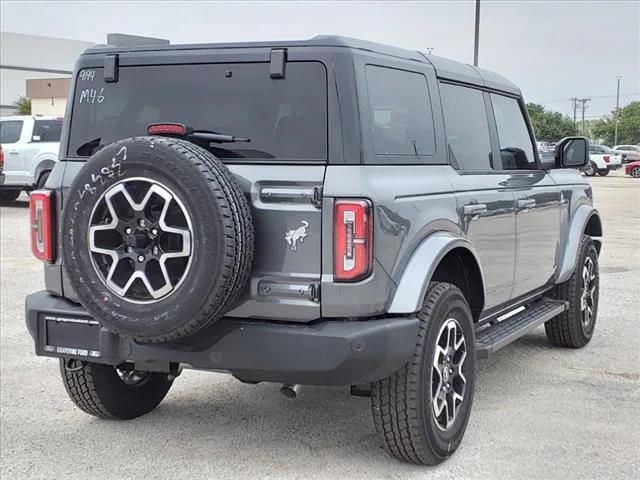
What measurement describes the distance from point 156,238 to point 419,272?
1.18 metres

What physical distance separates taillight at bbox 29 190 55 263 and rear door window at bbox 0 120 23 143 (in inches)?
547

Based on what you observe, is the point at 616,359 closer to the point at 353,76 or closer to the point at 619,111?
the point at 353,76

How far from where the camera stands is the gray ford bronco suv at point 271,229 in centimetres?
341

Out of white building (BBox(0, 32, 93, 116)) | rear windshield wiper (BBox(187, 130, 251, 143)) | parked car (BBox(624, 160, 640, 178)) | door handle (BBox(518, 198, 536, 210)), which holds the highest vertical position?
white building (BBox(0, 32, 93, 116))

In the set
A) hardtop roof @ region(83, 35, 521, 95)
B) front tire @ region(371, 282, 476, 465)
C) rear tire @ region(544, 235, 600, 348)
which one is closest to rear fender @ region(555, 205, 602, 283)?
rear tire @ region(544, 235, 600, 348)

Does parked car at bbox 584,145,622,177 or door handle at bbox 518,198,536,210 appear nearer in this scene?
door handle at bbox 518,198,536,210

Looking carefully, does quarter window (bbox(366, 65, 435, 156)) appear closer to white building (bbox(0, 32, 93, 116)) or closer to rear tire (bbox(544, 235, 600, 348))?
rear tire (bbox(544, 235, 600, 348))

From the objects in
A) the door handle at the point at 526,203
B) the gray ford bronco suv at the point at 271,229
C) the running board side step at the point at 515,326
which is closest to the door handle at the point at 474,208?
the gray ford bronco suv at the point at 271,229

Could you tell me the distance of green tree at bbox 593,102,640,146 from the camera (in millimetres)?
90831

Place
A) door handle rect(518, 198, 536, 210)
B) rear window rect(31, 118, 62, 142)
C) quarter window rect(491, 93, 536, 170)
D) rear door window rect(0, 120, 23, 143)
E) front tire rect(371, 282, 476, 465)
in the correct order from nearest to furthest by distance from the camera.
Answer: front tire rect(371, 282, 476, 465) → door handle rect(518, 198, 536, 210) → quarter window rect(491, 93, 536, 170) → rear window rect(31, 118, 62, 142) → rear door window rect(0, 120, 23, 143)

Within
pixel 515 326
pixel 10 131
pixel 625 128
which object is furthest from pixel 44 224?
pixel 625 128

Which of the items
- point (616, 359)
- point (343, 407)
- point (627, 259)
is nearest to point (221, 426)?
point (343, 407)

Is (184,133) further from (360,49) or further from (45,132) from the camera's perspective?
(45,132)

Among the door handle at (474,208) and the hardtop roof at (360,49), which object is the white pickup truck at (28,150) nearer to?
the hardtop roof at (360,49)
